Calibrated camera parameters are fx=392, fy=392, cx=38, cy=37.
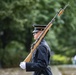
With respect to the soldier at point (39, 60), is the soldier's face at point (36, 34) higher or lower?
higher

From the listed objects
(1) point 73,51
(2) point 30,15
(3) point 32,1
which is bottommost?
(3) point 32,1

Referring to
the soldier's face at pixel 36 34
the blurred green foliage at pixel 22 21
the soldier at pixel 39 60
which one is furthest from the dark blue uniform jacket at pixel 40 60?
the blurred green foliage at pixel 22 21

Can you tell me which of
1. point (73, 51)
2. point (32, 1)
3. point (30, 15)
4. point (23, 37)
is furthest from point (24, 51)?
point (73, 51)

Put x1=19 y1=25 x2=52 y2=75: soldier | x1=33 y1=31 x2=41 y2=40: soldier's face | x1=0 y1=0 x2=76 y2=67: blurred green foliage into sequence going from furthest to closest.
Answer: x1=0 y1=0 x2=76 y2=67: blurred green foliage
x1=33 y1=31 x2=41 y2=40: soldier's face
x1=19 y1=25 x2=52 y2=75: soldier

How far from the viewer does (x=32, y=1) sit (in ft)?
52.2

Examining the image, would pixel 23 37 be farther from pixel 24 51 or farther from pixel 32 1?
pixel 32 1

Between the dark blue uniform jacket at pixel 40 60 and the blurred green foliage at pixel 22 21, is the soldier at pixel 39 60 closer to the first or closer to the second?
the dark blue uniform jacket at pixel 40 60

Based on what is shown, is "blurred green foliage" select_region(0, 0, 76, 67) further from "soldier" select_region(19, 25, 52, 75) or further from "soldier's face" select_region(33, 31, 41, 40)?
"soldier" select_region(19, 25, 52, 75)

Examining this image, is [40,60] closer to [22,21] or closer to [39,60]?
[39,60]

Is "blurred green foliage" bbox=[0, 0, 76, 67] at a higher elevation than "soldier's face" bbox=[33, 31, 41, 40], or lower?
higher

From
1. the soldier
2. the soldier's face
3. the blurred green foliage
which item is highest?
the blurred green foliage

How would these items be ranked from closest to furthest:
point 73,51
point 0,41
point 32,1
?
point 32,1, point 0,41, point 73,51

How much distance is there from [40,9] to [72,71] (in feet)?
13.9

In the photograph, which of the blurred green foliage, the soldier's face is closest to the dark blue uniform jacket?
the soldier's face
